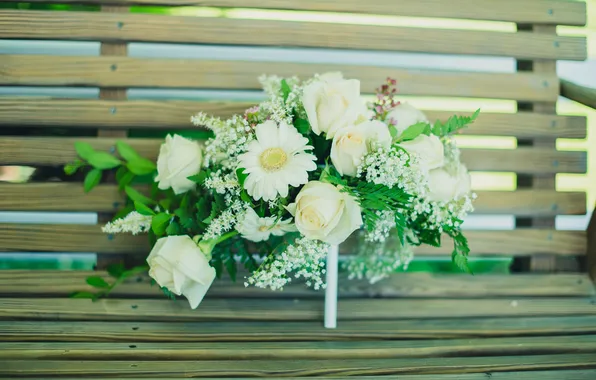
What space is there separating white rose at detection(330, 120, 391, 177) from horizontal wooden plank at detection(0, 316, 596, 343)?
18.3 inches

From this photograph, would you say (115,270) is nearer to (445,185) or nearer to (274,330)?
(274,330)

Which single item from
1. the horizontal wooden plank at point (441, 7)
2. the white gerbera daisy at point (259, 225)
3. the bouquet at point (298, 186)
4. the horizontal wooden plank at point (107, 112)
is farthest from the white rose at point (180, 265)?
the horizontal wooden plank at point (441, 7)

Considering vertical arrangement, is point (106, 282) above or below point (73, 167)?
below

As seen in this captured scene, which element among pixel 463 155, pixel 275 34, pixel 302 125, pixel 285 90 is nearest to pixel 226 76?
pixel 275 34

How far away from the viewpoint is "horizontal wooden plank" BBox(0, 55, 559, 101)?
4.66 feet

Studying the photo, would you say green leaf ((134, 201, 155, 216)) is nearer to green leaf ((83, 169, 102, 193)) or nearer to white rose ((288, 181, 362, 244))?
green leaf ((83, 169, 102, 193))

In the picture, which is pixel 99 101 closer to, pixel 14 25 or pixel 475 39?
pixel 14 25

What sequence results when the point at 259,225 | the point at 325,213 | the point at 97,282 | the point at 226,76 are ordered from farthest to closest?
the point at 226,76 → the point at 97,282 → the point at 259,225 → the point at 325,213

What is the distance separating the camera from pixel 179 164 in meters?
1.19

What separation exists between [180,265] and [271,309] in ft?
Answer: 1.22

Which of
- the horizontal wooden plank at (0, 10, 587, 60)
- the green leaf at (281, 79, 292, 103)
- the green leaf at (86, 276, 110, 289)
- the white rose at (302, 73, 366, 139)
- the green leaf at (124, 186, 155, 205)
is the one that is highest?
the horizontal wooden plank at (0, 10, 587, 60)

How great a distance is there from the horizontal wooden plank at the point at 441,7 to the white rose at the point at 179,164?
0.49 m

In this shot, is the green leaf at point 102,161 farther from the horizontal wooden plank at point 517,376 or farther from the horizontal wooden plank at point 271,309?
the horizontal wooden plank at point 517,376

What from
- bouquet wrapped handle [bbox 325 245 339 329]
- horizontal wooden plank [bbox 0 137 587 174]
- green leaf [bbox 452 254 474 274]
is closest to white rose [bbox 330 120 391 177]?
bouquet wrapped handle [bbox 325 245 339 329]
